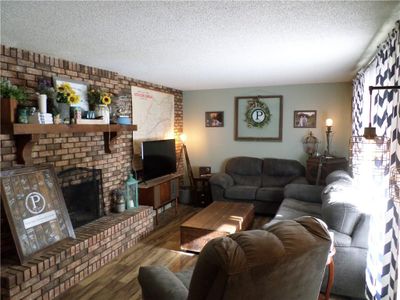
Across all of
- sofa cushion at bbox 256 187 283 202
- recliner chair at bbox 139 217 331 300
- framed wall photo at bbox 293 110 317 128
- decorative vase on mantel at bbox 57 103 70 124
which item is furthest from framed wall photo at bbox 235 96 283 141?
recliner chair at bbox 139 217 331 300

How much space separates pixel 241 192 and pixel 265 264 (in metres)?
3.73

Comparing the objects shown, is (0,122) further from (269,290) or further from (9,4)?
(269,290)

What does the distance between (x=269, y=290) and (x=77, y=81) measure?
305 centimetres

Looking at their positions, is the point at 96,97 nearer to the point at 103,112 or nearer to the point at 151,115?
the point at 103,112

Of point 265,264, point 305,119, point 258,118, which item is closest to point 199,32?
point 265,264

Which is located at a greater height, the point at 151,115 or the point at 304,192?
the point at 151,115

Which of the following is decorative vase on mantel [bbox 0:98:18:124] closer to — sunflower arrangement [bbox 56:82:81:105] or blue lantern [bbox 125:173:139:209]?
sunflower arrangement [bbox 56:82:81:105]

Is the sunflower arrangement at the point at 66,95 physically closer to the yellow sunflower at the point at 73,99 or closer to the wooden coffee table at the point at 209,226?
the yellow sunflower at the point at 73,99

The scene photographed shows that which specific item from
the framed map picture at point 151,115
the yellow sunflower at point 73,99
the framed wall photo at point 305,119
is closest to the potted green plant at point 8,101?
the yellow sunflower at point 73,99

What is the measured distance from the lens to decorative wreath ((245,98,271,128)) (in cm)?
545

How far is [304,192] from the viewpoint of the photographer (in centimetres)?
421

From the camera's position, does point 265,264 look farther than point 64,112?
No

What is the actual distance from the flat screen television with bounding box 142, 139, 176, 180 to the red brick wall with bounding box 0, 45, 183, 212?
252 millimetres

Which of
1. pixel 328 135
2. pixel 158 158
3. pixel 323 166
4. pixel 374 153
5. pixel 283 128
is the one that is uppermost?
pixel 283 128
